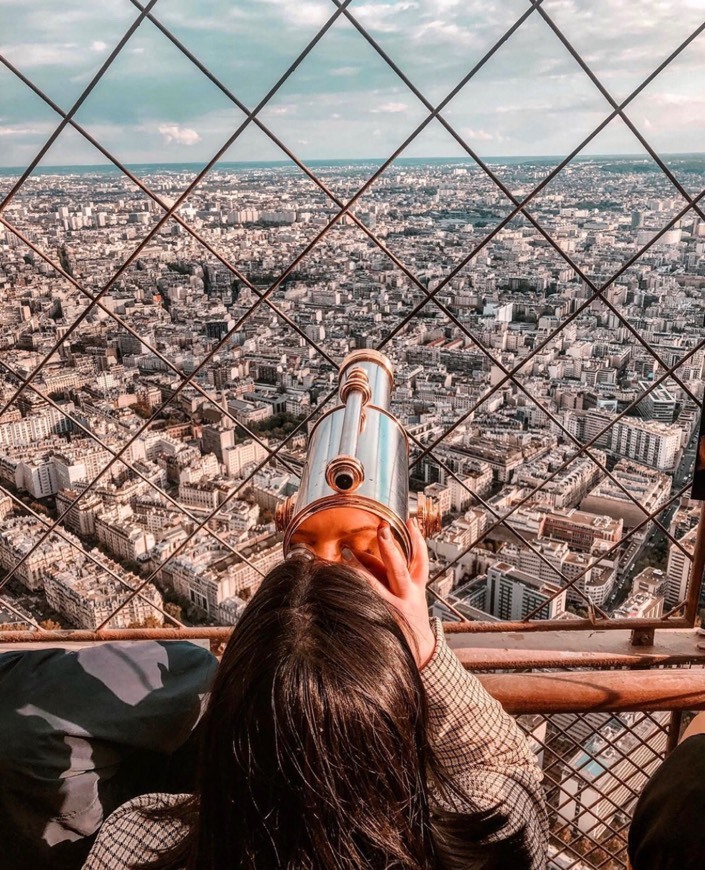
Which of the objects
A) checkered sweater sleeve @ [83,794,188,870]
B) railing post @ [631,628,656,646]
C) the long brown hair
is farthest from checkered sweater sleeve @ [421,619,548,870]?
railing post @ [631,628,656,646]

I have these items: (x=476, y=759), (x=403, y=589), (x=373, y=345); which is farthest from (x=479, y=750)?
(x=373, y=345)

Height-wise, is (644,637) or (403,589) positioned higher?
(403,589)

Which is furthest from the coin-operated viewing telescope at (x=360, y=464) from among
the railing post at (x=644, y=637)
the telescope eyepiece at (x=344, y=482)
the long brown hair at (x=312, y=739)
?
the railing post at (x=644, y=637)

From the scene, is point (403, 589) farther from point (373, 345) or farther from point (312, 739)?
point (373, 345)

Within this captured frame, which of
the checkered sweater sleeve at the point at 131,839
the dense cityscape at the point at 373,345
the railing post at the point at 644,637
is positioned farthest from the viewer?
the dense cityscape at the point at 373,345

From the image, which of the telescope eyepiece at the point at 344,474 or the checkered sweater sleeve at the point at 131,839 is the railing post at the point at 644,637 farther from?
the checkered sweater sleeve at the point at 131,839

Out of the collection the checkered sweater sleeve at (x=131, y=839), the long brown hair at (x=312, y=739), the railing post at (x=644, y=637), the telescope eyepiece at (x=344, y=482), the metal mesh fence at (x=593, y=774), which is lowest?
the metal mesh fence at (x=593, y=774)

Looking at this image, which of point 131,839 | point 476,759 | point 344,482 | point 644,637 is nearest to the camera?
point 131,839

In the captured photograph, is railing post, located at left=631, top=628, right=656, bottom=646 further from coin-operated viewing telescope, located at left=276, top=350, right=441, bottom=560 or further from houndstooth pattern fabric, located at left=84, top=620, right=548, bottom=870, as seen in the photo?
houndstooth pattern fabric, located at left=84, top=620, right=548, bottom=870

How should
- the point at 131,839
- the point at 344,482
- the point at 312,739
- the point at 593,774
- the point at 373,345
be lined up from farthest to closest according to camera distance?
1. the point at 373,345
2. the point at 593,774
3. the point at 344,482
4. the point at 131,839
5. the point at 312,739
